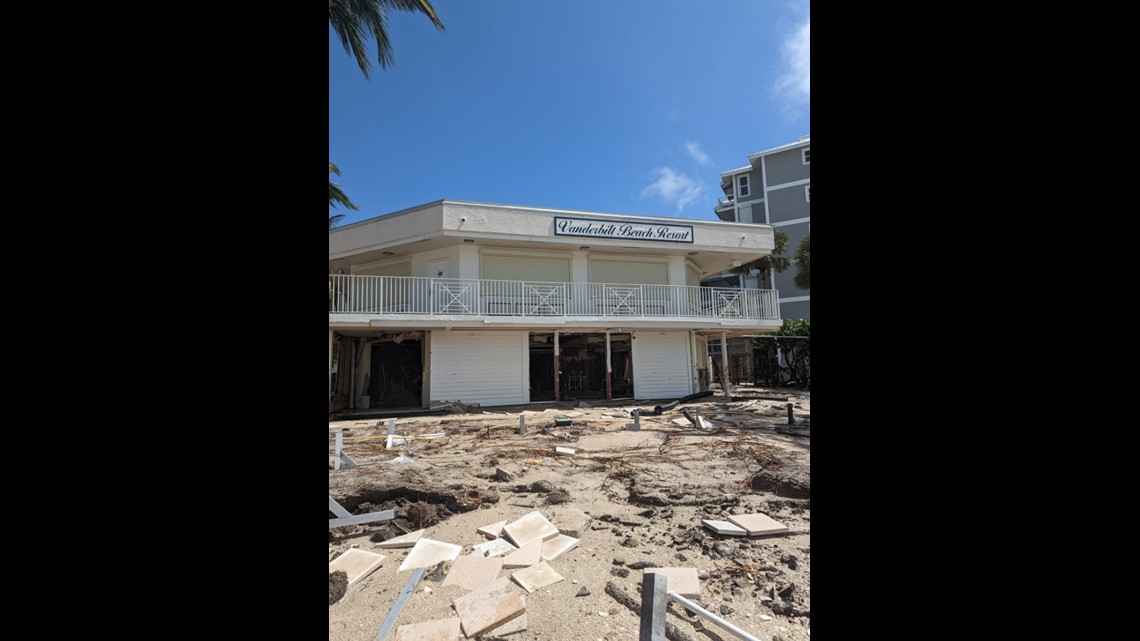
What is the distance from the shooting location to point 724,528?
155 inches

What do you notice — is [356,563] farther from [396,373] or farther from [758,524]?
[396,373]

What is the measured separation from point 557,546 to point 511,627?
1115 millimetres

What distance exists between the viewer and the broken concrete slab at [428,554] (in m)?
3.44

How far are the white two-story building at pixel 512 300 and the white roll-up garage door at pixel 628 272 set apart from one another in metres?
0.04

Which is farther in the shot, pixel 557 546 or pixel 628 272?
pixel 628 272

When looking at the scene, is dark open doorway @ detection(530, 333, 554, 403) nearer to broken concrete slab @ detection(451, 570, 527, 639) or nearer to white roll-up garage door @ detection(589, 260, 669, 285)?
white roll-up garage door @ detection(589, 260, 669, 285)

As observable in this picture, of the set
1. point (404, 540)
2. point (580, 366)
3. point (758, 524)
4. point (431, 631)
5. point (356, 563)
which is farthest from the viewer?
point (580, 366)

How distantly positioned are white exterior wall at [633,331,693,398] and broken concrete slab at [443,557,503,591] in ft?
41.4

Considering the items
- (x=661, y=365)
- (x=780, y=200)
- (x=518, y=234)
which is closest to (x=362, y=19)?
(x=518, y=234)
